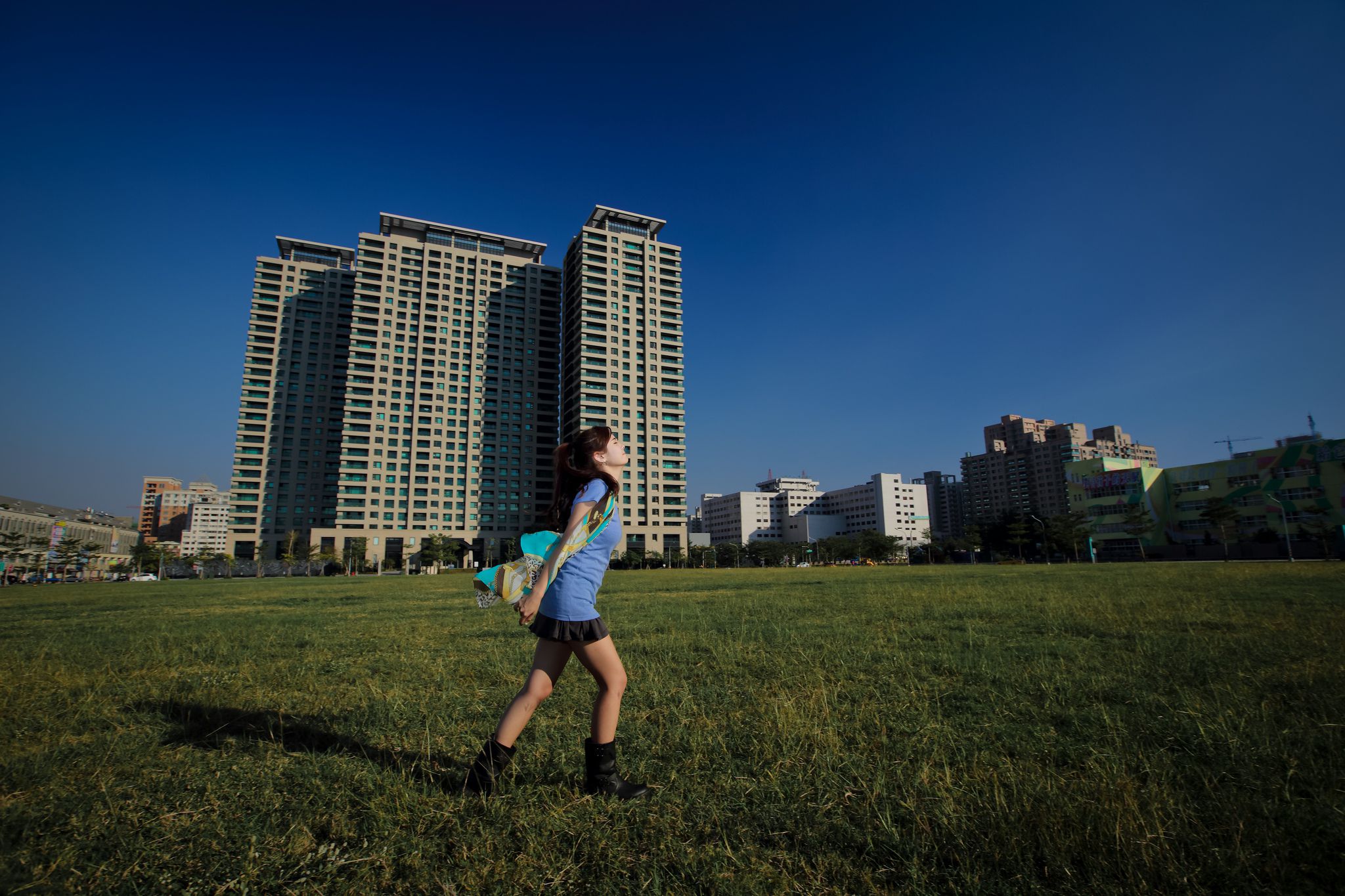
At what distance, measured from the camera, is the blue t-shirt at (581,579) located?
361 cm

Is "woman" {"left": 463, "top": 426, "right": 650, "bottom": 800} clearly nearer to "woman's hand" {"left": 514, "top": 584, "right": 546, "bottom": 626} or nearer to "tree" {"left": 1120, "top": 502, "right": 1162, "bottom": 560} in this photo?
"woman's hand" {"left": 514, "top": 584, "right": 546, "bottom": 626}

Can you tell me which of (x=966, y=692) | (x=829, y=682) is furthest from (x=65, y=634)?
(x=966, y=692)

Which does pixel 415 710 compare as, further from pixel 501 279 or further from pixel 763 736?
pixel 501 279

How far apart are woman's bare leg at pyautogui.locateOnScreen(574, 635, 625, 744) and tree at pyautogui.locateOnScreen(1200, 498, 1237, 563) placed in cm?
9331

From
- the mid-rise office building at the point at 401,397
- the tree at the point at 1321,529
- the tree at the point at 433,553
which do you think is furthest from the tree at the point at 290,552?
the tree at the point at 1321,529

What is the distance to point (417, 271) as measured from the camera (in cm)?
11500

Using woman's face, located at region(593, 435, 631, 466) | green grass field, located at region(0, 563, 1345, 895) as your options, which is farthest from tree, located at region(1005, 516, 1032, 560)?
woman's face, located at region(593, 435, 631, 466)

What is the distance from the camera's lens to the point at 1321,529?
197ft

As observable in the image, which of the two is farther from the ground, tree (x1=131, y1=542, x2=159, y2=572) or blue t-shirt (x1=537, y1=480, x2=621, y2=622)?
blue t-shirt (x1=537, y1=480, x2=621, y2=622)

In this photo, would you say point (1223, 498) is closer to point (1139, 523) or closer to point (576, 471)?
point (1139, 523)

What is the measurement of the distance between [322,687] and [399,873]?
4.42 metres

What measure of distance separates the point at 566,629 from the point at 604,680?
1.32 feet

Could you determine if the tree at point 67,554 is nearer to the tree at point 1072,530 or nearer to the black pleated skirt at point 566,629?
the black pleated skirt at point 566,629

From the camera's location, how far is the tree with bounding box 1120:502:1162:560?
84312mm
